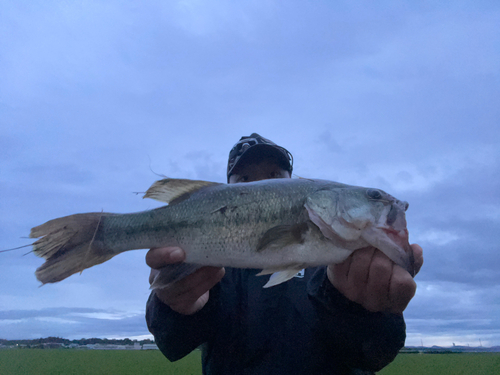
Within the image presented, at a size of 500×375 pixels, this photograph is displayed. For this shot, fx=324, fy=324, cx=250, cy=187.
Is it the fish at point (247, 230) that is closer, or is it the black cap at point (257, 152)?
the fish at point (247, 230)

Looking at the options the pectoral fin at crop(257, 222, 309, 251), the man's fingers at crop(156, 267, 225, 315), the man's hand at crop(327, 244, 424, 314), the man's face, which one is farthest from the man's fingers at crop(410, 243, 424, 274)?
the man's face

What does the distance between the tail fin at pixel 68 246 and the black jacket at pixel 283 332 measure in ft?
3.33

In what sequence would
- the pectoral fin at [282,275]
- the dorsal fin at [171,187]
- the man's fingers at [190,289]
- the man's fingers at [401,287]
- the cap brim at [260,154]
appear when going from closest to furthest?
1. the man's fingers at [401,287]
2. the pectoral fin at [282,275]
3. the man's fingers at [190,289]
4. the dorsal fin at [171,187]
5. the cap brim at [260,154]

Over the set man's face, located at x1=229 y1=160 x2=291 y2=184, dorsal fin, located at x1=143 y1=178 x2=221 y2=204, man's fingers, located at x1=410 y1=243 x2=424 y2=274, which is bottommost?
man's fingers, located at x1=410 y1=243 x2=424 y2=274

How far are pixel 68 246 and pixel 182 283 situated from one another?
119 cm

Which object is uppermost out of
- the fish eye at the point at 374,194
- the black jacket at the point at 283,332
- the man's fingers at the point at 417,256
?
the fish eye at the point at 374,194

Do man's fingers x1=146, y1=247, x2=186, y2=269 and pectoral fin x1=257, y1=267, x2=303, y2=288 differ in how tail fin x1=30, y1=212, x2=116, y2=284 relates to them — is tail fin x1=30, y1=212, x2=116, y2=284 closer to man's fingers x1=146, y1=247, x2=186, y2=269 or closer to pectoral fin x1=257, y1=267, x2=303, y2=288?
man's fingers x1=146, y1=247, x2=186, y2=269

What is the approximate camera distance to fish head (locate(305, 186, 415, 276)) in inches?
110

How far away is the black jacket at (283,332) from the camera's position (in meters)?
3.44

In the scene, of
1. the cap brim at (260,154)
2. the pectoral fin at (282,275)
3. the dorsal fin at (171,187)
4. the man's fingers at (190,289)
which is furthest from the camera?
the cap brim at (260,154)

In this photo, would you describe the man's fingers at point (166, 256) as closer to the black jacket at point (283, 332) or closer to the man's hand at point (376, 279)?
the black jacket at point (283, 332)

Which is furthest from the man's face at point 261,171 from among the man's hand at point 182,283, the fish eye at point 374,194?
the fish eye at point 374,194

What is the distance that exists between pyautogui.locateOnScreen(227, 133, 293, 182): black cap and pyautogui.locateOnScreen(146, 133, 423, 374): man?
2050 millimetres

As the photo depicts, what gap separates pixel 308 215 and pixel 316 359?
1868 mm
